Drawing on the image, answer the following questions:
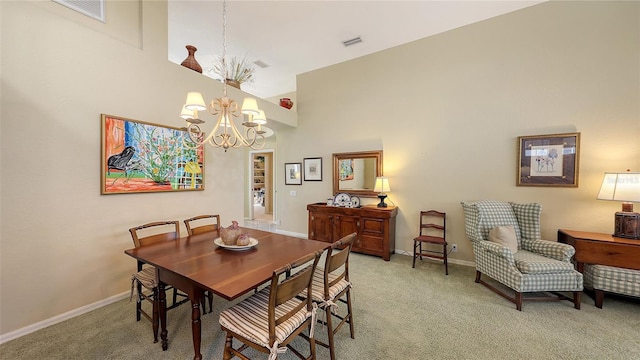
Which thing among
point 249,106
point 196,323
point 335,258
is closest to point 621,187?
point 335,258

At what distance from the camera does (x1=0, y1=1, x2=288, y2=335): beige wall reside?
6.51 ft

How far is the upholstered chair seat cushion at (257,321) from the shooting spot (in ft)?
4.44

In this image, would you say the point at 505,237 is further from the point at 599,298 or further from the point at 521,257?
the point at 599,298

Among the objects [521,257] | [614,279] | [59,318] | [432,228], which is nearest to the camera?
[59,318]

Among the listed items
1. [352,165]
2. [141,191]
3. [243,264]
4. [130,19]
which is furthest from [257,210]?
[243,264]

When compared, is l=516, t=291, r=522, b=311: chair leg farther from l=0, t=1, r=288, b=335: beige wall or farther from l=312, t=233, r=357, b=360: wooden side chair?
l=0, t=1, r=288, b=335: beige wall

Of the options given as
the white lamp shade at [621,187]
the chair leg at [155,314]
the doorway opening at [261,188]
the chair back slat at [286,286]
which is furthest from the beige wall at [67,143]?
the white lamp shade at [621,187]

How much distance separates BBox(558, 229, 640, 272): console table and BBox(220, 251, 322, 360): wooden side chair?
2955 mm

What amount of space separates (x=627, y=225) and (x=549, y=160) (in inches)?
39.1

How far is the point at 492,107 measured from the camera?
349cm

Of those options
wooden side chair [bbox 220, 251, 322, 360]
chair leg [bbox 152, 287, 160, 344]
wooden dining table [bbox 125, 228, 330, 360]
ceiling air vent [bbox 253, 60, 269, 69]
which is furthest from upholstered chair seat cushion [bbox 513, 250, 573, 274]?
ceiling air vent [bbox 253, 60, 269, 69]

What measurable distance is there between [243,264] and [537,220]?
3.48 meters

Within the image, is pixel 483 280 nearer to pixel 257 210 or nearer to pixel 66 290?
pixel 66 290

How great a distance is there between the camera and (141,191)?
274cm
